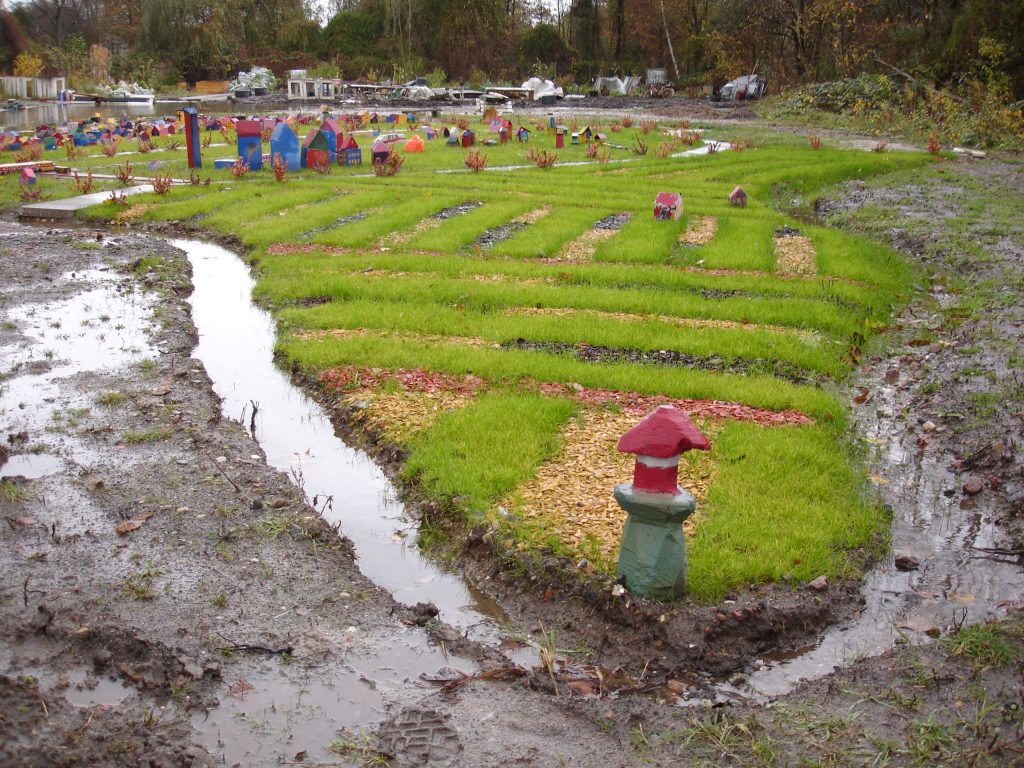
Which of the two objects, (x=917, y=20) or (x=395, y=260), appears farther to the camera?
(x=917, y=20)

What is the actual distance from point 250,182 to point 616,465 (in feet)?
48.4

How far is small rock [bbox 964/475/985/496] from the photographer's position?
623 centimetres

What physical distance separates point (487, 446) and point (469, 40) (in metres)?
59.1

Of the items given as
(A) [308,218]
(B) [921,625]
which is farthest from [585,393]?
(A) [308,218]

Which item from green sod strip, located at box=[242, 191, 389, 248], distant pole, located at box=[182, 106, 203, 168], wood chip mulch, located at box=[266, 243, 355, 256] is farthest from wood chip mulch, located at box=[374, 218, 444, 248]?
distant pole, located at box=[182, 106, 203, 168]

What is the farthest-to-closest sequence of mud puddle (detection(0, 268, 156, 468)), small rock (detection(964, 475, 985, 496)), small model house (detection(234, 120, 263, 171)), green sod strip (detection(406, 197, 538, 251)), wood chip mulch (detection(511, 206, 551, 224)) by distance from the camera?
small model house (detection(234, 120, 263, 171)) < wood chip mulch (detection(511, 206, 551, 224)) < green sod strip (detection(406, 197, 538, 251)) < mud puddle (detection(0, 268, 156, 468)) < small rock (detection(964, 475, 985, 496))

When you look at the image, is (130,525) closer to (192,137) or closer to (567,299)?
(567,299)

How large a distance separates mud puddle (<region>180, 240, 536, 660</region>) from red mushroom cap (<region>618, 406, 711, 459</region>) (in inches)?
49.7

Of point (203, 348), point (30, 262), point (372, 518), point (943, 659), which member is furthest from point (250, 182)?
point (943, 659)

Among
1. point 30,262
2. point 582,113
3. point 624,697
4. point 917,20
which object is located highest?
point 917,20

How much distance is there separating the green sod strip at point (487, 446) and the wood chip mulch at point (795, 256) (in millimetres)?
5695

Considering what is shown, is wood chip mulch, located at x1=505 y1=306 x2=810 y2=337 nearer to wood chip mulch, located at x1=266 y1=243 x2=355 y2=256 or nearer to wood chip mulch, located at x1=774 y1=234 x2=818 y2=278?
wood chip mulch, located at x1=774 y1=234 x2=818 y2=278

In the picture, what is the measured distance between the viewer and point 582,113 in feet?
131

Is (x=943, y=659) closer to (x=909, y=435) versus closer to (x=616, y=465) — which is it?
(x=616, y=465)
